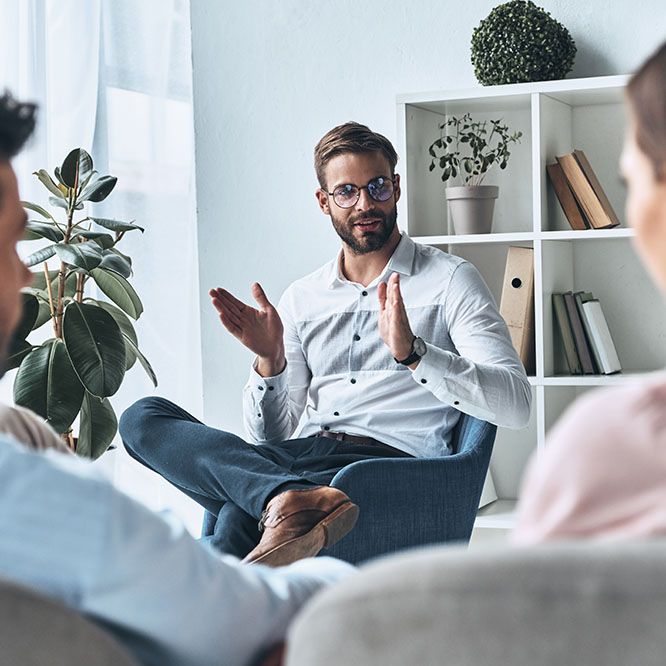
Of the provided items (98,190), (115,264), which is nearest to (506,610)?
(115,264)

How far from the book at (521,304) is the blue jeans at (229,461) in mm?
815

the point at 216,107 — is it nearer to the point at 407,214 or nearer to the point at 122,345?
the point at 407,214

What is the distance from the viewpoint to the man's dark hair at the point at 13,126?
104 cm

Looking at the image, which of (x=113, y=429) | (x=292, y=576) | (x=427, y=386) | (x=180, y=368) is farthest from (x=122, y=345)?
(x=292, y=576)

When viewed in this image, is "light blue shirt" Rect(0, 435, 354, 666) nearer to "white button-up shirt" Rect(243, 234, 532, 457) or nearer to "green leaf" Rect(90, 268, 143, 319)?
"white button-up shirt" Rect(243, 234, 532, 457)

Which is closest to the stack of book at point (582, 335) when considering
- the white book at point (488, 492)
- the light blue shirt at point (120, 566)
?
the white book at point (488, 492)

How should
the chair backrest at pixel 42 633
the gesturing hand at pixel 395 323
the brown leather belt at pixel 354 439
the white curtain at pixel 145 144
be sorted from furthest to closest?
1. the white curtain at pixel 145 144
2. the brown leather belt at pixel 354 439
3. the gesturing hand at pixel 395 323
4. the chair backrest at pixel 42 633

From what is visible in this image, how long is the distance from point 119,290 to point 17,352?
422mm

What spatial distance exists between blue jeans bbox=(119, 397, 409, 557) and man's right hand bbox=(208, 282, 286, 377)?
24cm

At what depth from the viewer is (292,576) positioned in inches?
41.2

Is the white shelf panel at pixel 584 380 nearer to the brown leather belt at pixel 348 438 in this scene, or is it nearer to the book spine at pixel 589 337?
the book spine at pixel 589 337

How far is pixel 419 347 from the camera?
2.64 m

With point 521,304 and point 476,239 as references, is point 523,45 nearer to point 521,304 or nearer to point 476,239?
point 476,239

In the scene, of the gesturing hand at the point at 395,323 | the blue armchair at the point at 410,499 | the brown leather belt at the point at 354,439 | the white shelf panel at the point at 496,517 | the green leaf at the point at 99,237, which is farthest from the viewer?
the white shelf panel at the point at 496,517
